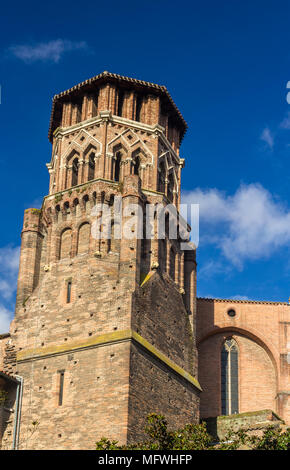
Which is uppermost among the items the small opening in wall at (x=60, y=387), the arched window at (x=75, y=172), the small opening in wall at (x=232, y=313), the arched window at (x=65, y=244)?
the arched window at (x=75, y=172)

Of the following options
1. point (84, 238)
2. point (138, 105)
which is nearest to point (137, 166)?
point (138, 105)

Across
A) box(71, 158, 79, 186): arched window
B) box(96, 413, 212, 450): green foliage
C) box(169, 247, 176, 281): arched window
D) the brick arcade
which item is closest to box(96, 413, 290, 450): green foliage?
box(96, 413, 212, 450): green foliage

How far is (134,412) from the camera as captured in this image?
3203 cm

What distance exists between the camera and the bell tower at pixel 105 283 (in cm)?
3306

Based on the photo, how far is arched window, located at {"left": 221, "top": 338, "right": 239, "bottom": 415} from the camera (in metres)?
42.8

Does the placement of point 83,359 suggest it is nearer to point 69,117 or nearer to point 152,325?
point 152,325

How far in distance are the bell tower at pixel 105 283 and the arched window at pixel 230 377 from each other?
501 centimetres

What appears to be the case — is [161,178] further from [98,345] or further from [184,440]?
[184,440]

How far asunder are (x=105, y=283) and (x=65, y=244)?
12.2 feet

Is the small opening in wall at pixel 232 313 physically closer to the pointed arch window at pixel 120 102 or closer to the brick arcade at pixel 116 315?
the brick arcade at pixel 116 315

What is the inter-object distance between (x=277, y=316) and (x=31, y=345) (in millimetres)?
14816

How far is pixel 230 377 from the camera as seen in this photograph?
4356 cm

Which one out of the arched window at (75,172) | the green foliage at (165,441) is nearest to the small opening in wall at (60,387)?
the green foliage at (165,441)

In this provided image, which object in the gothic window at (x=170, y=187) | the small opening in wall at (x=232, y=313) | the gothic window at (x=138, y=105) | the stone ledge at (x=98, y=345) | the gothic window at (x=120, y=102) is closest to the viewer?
the stone ledge at (x=98, y=345)
